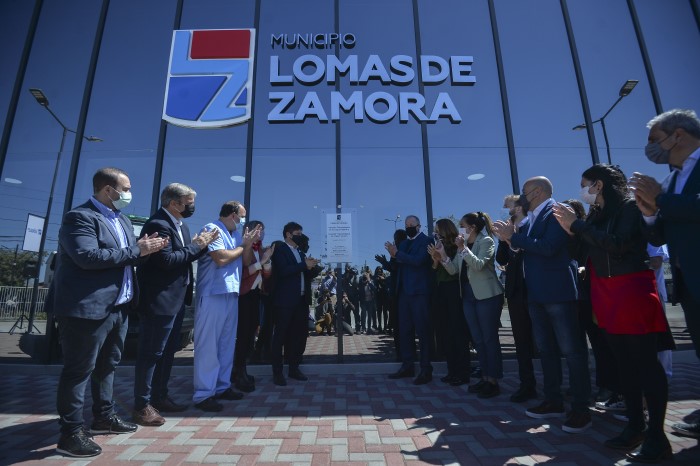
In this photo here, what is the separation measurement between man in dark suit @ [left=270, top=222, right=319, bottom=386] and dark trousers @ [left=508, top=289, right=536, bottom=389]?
94.7 inches

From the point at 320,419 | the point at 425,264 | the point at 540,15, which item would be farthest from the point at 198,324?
the point at 540,15

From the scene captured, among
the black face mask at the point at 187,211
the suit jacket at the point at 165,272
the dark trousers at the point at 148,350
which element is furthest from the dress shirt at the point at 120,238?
the black face mask at the point at 187,211

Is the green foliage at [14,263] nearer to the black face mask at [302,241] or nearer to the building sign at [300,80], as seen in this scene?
the building sign at [300,80]

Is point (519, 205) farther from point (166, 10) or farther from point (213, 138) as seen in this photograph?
point (166, 10)

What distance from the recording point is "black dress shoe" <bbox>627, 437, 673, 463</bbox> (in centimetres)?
206

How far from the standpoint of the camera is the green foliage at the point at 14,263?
215 inches

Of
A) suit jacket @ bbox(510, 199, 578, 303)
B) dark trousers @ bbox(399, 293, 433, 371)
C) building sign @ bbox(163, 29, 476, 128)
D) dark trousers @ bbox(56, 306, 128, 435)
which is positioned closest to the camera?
dark trousers @ bbox(56, 306, 128, 435)

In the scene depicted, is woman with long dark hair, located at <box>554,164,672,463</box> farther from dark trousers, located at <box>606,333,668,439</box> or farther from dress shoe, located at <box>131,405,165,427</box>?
dress shoe, located at <box>131,405,165,427</box>

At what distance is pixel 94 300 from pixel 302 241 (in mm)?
2591

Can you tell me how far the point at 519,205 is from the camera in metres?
3.80

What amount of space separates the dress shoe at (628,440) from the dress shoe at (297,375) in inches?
123

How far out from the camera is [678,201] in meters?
1.86

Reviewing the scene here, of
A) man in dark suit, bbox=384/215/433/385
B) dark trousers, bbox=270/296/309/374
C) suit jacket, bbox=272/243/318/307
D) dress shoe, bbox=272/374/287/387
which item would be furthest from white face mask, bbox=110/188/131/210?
man in dark suit, bbox=384/215/433/385

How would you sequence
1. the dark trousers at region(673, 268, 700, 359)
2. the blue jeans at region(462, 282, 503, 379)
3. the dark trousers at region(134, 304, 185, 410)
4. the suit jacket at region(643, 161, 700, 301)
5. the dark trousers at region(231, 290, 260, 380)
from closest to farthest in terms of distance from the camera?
the suit jacket at region(643, 161, 700, 301) < the dark trousers at region(673, 268, 700, 359) < the dark trousers at region(134, 304, 185, 410) < the blue jeans at region(462, 282, 503, 379) < the dark trousers at region(231, 290, 260, 380)
